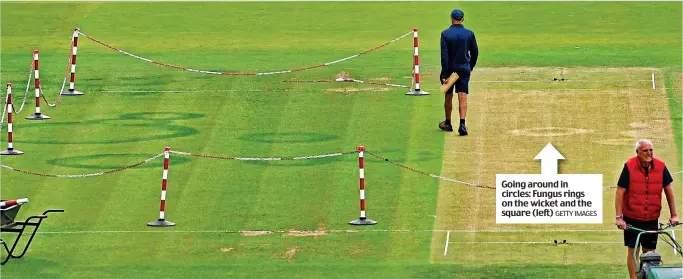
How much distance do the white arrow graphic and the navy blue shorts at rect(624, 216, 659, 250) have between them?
8078 mm

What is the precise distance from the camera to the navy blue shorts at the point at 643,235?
2578 centimetres

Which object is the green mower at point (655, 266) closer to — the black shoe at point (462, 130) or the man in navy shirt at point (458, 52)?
the man in navy shirt at point (458, 52)

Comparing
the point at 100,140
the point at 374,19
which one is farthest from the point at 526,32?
the point at 100,140

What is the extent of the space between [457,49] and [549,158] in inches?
107

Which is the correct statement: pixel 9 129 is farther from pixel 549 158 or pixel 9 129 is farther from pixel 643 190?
pixel 643 190

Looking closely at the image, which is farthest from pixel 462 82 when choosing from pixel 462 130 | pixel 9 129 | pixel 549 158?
pixel 9 129

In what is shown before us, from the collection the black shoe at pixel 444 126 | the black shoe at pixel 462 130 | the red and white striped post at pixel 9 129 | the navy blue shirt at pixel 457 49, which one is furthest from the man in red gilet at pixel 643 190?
the red and white striped post at pixel 9 129

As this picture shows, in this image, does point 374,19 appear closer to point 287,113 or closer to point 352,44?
point 352,44

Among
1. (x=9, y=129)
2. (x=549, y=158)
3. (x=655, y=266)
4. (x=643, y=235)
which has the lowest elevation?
(x=655, y=266)

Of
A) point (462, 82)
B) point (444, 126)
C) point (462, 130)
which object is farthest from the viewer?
point (444, 126)

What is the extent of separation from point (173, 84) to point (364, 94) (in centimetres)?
428

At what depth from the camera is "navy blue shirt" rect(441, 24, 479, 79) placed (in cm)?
3366

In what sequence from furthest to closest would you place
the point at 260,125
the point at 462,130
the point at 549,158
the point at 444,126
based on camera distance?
the point at 260,125
the point at 444,126
the point at 462,130
the point at 549,158

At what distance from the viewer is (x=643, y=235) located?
2600 cm
